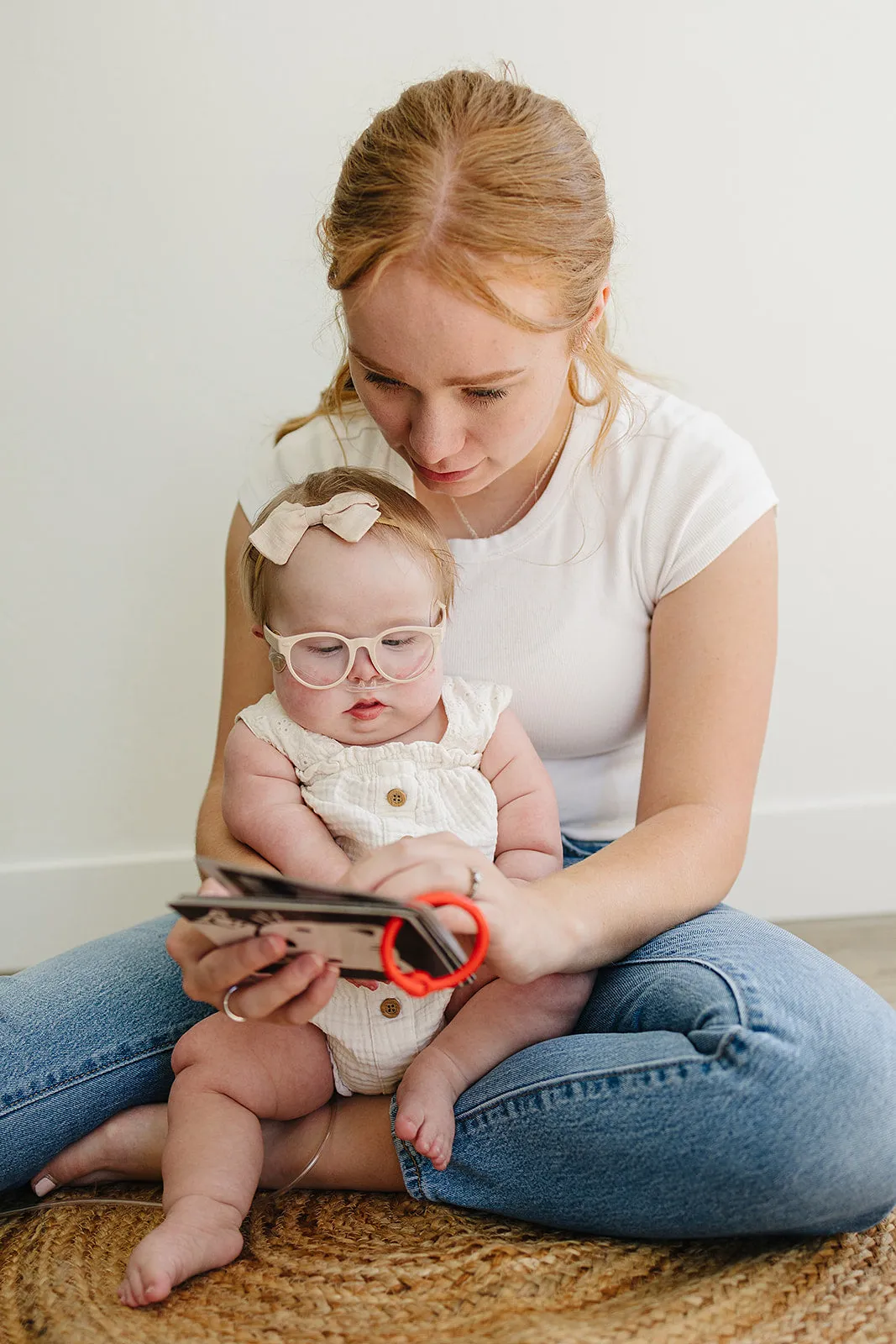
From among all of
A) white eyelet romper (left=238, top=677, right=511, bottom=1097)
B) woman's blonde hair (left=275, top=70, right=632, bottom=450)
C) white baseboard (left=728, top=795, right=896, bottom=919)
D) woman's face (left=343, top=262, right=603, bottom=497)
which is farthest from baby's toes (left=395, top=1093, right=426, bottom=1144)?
white baseboard (left=728, top=795, right=896, bottom=919)

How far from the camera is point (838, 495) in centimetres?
227

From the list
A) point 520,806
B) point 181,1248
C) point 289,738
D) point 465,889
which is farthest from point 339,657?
point 181,1248

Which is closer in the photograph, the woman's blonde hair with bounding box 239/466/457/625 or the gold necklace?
the woman's blonde hair with bounding box 239/466/457/625

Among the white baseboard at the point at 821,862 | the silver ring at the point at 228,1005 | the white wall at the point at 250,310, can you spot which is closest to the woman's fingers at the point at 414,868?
the silver ring at the point at 228,1005

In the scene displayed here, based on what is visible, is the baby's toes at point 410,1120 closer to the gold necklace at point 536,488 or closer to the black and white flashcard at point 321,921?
the black and white flashcard at point 321,921

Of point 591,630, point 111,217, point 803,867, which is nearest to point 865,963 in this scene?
point 803,867

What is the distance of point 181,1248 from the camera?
1.15 metres

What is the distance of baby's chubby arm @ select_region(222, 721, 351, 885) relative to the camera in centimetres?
132

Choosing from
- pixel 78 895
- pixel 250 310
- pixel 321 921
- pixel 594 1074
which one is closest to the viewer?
pixel 321 921

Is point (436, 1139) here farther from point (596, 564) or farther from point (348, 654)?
point (596, 564)

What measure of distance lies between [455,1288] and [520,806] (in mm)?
507

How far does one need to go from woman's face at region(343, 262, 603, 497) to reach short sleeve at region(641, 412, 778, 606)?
20cm

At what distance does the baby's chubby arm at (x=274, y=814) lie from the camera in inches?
52.1

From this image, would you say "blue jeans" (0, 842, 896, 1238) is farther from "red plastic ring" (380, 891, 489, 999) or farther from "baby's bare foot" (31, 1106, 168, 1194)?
"red plastic ring" (380, 891, 489, 999)
